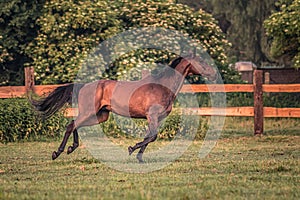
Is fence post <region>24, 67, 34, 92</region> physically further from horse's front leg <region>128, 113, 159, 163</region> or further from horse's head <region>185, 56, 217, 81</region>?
horse's front leg <region>128, 113, 159, 163</region>

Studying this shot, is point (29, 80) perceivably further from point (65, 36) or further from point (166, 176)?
point (166, 176)

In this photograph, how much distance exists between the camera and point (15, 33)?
2089 cm

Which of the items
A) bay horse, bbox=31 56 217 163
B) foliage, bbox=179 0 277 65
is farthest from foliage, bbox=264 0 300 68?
foliage, bbox=179 0 277 65

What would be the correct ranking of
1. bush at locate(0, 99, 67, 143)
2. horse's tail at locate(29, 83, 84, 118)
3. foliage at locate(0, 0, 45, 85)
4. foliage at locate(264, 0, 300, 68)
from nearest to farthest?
1. horse's tail at locate(29, 83, 84, 118)
2. bush at locate(0, 99, 67, 143)
3. foliage at locate(264, 0, 300, 68)
4. foliage at locate(0, 0, 45, 85)

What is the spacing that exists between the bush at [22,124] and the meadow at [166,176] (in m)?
1.13

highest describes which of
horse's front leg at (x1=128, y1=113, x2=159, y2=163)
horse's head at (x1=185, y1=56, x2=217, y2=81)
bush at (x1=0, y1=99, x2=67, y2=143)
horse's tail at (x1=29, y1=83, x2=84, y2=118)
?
horse's head at (x1=185, y1=56, x2=217, y2=81)

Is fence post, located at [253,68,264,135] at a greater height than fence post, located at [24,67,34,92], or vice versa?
fence post, located at [24,67,34,92]

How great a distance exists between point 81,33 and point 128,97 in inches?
387

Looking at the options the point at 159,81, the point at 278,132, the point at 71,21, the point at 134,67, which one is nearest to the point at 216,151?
the point at 159,81

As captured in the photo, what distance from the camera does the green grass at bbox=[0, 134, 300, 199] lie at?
7.50 meters

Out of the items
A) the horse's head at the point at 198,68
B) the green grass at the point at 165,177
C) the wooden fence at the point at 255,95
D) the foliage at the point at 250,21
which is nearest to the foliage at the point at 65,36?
the wooden fence at the point at 255,95

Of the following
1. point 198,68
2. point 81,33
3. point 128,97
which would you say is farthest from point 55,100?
point 81,33

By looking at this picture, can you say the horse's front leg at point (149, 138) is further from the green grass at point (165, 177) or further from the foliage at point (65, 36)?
the foliage at point (65, 36)

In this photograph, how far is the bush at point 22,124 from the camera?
15.3 meters
